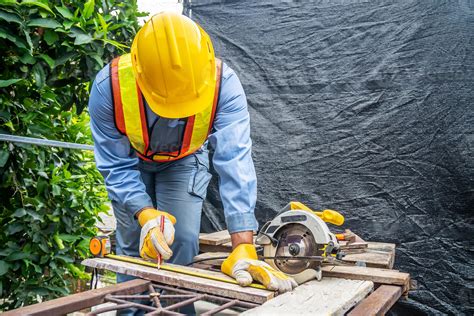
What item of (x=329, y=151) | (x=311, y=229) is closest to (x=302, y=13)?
(x=329, y=151)

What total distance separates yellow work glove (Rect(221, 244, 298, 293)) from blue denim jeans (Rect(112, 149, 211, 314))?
1.42ft

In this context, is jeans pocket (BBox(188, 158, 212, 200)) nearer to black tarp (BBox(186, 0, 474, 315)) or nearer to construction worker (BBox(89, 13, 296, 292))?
construction worker (BBox(89, 13, 296, 292))

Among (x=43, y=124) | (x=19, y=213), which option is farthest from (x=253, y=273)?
(x=43, y=124)

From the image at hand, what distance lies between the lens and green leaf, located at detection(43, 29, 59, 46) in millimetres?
2254

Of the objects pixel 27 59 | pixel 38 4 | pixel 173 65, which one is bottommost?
pixel 173 65

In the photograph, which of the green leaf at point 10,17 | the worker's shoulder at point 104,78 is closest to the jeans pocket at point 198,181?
the worker's shoulder at point 104,78

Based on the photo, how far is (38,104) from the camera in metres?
2.36

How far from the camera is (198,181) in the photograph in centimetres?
218

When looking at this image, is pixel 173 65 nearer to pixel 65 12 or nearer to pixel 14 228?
pixel 65 12

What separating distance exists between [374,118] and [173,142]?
1333 millimetres

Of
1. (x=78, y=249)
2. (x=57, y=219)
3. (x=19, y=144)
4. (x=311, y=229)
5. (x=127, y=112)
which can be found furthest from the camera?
(x=78, y=249)

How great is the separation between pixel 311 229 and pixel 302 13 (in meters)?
1.75

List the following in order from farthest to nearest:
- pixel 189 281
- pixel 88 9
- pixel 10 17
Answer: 1. pixel 88 9
2. pixel 10 17
3. pixel 189 281

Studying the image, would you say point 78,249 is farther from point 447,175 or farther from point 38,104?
point 447,175
